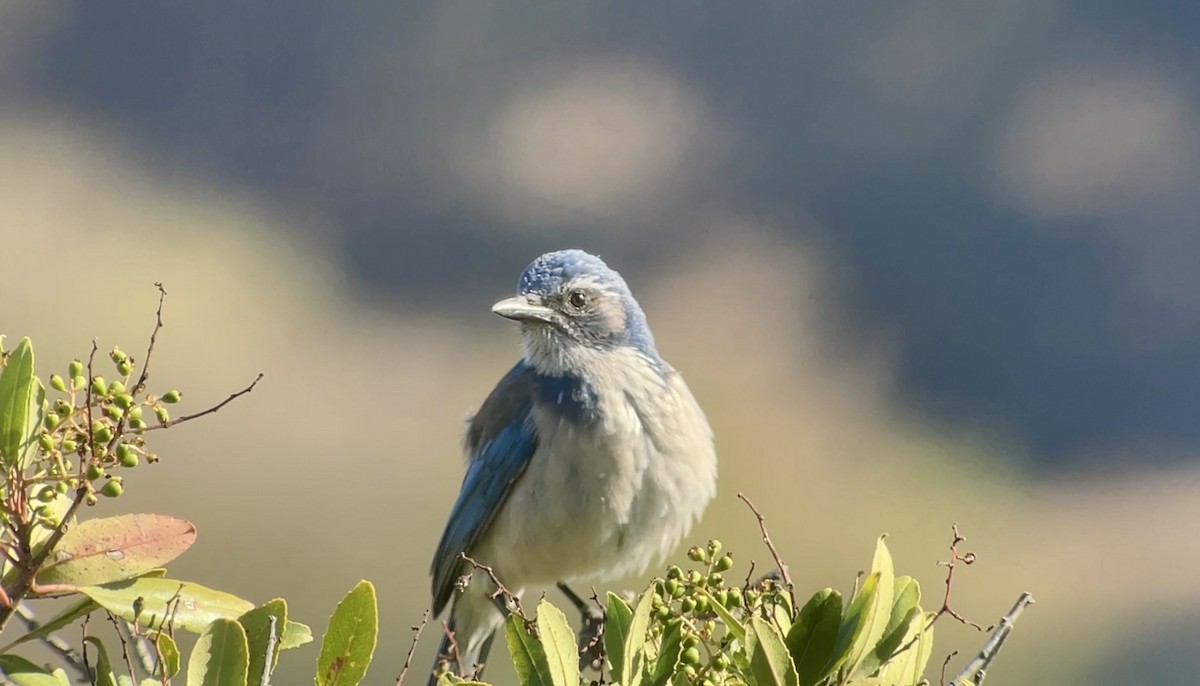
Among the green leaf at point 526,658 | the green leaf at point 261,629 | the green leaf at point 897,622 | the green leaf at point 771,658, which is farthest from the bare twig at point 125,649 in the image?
the green leaf at point 897,622

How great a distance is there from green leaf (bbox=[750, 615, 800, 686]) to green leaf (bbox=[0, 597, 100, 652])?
2.17ft

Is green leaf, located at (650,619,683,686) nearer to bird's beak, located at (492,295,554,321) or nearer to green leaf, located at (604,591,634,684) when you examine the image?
green leaf, located at (604,591,634,684)

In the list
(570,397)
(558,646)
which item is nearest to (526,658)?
(558,646)

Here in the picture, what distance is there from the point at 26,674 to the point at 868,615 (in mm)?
815

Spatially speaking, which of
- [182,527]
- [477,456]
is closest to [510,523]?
[477,456]

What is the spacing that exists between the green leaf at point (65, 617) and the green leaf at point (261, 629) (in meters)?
0.20

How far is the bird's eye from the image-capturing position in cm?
332

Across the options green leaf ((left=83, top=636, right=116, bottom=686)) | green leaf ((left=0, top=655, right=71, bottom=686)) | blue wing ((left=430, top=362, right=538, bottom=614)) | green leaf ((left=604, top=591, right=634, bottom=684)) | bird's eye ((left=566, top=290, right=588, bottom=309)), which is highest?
bird's eye ((left=566, top=290, right=588, bottom=309))

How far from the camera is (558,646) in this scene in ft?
4.08

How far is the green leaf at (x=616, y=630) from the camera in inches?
51.1

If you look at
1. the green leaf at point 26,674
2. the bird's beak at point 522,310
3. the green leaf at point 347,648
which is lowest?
the green leaf at point 26,674

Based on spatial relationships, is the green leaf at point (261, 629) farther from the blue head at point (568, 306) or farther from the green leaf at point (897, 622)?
the blue head at point (568, 306)

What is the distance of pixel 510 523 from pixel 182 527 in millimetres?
2084

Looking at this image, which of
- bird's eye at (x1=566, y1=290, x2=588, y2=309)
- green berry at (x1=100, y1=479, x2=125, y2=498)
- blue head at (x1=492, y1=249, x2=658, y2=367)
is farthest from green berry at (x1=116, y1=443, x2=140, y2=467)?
bird's eye at (x1=566, y1=290, x2=588, y2=309)
